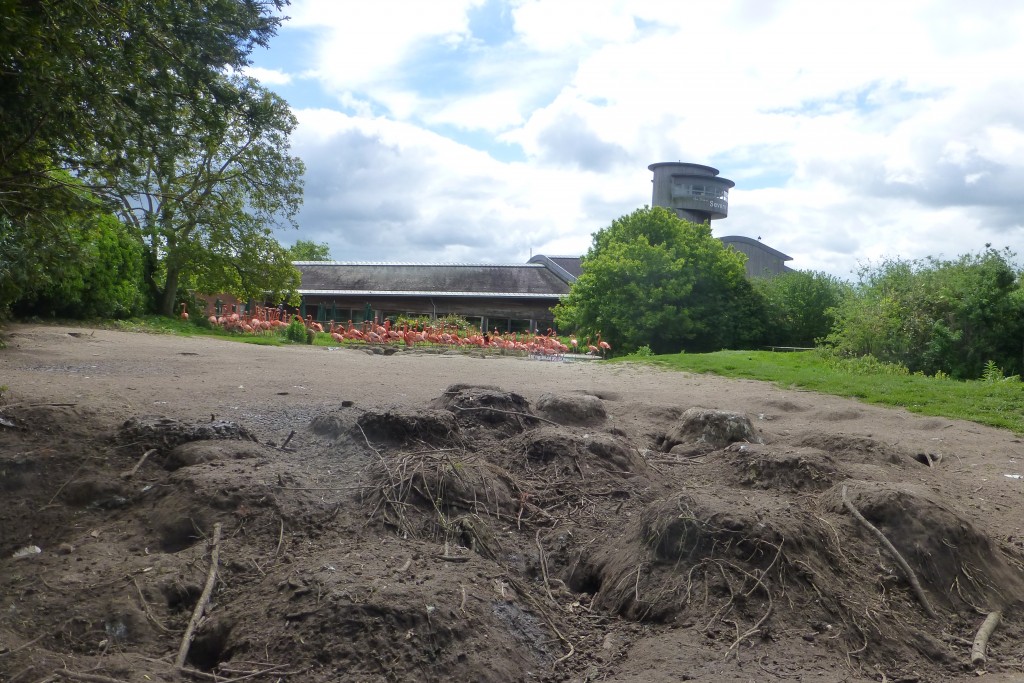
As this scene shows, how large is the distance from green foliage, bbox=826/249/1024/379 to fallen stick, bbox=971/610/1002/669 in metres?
14.3

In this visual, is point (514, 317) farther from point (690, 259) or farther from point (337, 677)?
point (337, 677)

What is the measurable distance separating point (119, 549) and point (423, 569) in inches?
61.7

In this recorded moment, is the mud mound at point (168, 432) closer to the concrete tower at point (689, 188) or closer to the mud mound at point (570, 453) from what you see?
the mud mound at point (570, 453)

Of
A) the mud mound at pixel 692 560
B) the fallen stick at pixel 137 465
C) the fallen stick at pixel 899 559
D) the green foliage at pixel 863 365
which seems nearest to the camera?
the mud mound at pixel 692 560

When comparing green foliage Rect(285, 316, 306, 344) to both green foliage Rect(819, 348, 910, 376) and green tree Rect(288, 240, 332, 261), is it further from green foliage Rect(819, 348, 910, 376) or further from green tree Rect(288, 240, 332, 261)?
green tree Rect(288, 240, 332, 261)

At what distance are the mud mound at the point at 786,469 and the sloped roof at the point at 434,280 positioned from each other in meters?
28.5

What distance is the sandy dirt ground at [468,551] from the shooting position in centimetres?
367

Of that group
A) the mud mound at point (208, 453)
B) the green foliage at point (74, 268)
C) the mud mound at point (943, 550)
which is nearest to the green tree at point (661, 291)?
the green foliage at point (74, 268)

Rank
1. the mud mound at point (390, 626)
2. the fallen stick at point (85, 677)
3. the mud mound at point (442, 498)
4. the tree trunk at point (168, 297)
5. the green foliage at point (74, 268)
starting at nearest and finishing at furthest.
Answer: the fallen stick at point (85, 677)
the mud mound at point (390, 626)
the mud mound at point (442, 498)
the green foliage at point (74, 268)
the tree trunk at point (168, 297)

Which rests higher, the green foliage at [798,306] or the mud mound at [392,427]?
the green foliage at [798,306]

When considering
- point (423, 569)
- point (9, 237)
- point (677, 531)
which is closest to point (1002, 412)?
point (677, 531)

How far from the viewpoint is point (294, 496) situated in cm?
471

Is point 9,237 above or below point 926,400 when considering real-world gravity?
above

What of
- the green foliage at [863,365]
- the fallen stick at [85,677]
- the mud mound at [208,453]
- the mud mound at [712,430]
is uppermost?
the green foliage at [863,365]
